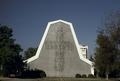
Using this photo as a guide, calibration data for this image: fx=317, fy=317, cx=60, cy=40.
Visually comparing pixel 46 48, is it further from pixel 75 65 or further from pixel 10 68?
pixel 10 68

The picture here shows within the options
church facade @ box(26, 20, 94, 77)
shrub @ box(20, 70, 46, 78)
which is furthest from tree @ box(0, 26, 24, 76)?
church facade @ box(26, 20, 94, 77)

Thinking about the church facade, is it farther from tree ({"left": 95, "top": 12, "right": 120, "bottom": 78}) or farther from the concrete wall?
tree ({"left": 95, "top": 12, "right": 120, "bottom": 78})

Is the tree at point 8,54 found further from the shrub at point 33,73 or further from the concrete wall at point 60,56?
the concrete wall at point 60,56

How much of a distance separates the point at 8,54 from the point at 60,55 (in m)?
28.2

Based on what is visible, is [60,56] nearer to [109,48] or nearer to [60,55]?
[60,55]

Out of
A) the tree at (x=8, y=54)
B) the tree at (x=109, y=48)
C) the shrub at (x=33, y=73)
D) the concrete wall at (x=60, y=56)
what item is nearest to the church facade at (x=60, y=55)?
the concrete wall at (x=60, y=56)

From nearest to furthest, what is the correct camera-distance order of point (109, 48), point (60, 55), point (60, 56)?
point (109, 48)
point (60, 56)
point (60, 55)

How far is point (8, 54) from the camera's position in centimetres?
7244

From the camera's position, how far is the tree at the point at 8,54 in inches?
2852

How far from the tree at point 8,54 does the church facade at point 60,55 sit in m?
12.4

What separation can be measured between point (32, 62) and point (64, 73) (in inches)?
407

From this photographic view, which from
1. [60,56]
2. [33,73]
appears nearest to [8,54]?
[33,73]

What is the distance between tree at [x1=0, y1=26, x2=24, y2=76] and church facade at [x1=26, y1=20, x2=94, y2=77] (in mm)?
12407

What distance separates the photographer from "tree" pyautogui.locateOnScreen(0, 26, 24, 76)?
238 feet
